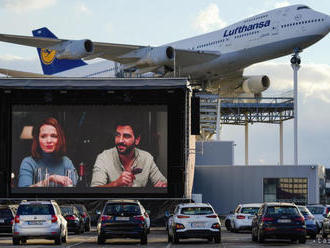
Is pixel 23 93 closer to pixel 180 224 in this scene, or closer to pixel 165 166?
pixel 165 166

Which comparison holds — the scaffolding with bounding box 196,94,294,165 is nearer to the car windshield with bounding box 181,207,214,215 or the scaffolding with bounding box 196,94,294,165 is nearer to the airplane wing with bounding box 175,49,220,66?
the airplane wing with bounding box 175,49,220,66

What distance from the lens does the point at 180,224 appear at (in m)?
24.2

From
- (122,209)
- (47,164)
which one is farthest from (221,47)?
(122,209)

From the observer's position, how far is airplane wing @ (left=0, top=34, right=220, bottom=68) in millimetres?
43844

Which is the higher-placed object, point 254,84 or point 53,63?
point 53,63

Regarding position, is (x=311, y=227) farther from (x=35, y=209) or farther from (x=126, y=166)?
(x=126, y=166)

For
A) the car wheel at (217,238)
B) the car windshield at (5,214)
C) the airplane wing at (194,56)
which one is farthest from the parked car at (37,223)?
the airplane wing at (194,56)

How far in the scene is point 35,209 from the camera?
77.2ft

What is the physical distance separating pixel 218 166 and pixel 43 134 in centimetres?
2014

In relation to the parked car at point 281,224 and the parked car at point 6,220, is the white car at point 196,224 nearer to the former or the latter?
the parked car at point 281,224

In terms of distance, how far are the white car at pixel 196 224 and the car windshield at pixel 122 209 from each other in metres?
1.25

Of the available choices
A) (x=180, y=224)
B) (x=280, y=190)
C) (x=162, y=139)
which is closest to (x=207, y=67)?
(x=280, y=190)

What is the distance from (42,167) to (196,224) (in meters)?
15.8

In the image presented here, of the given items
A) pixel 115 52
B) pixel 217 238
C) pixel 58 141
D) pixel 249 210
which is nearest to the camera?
pixel 217 238
